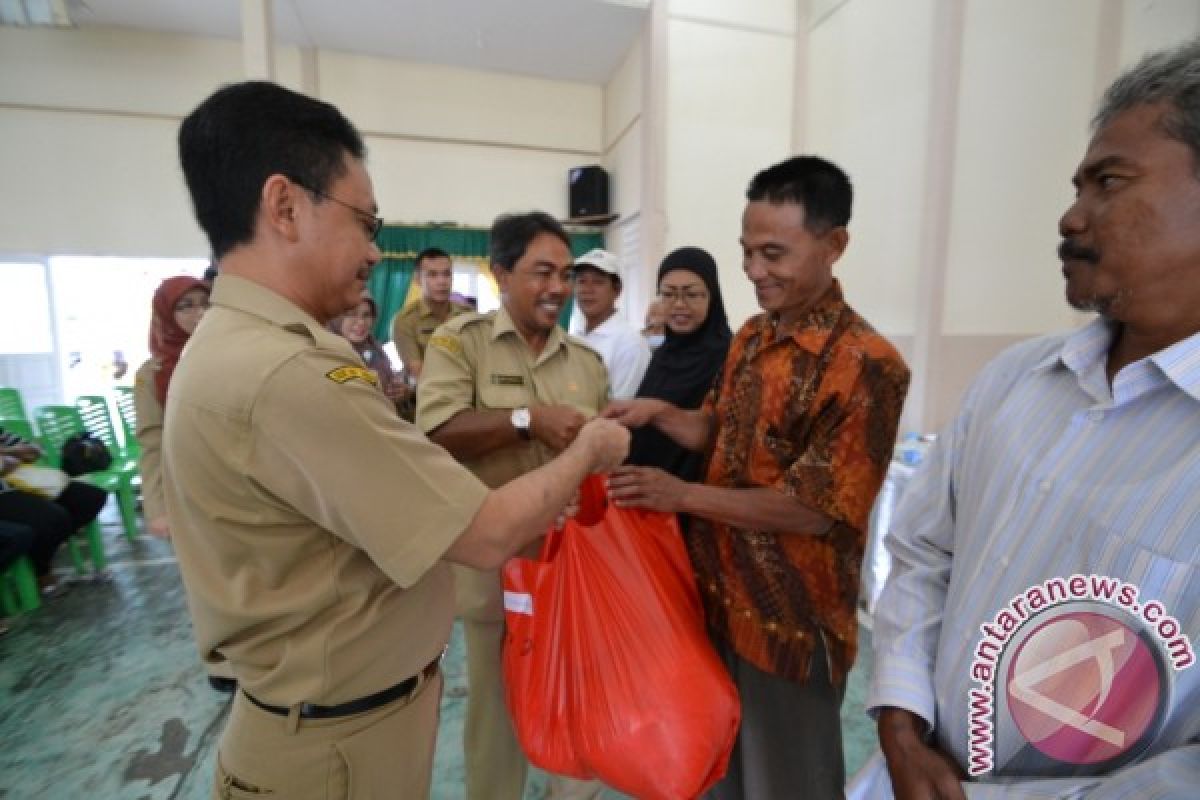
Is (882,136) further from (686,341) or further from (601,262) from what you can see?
(686,341)

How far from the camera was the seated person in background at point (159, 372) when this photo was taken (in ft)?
7.22

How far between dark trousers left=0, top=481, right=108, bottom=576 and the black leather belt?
314 cm

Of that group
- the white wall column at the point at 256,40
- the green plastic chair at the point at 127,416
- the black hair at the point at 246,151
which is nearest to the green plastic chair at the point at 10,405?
the green plastic chair at the point at 127,416

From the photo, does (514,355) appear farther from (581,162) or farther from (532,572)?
(581,162)

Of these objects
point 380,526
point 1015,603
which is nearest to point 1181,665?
point 1015,603

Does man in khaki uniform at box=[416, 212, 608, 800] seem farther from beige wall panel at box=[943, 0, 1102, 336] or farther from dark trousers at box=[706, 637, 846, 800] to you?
beige wall panel at box=[943, 0, 1102, 336]

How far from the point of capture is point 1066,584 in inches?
26.1

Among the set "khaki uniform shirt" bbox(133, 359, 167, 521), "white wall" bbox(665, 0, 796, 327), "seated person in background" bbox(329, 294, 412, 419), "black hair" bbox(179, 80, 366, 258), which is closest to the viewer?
"black hair" bbox(179, 80, 366, 258)

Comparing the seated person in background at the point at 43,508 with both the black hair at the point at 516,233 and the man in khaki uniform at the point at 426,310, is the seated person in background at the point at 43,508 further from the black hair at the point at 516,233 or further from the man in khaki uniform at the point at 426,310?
the black hair at the point at 516,233

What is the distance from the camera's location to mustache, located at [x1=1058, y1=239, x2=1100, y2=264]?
2.30ft

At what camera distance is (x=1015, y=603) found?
2.32 feet

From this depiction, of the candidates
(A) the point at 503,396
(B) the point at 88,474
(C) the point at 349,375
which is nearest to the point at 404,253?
(B) the point at 88,474

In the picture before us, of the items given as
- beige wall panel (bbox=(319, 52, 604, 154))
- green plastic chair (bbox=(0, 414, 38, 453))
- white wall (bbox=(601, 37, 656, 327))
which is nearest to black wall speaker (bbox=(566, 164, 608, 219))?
white wall (bbox=(601, 37, 656, 327))

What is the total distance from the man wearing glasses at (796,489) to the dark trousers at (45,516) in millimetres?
3489
